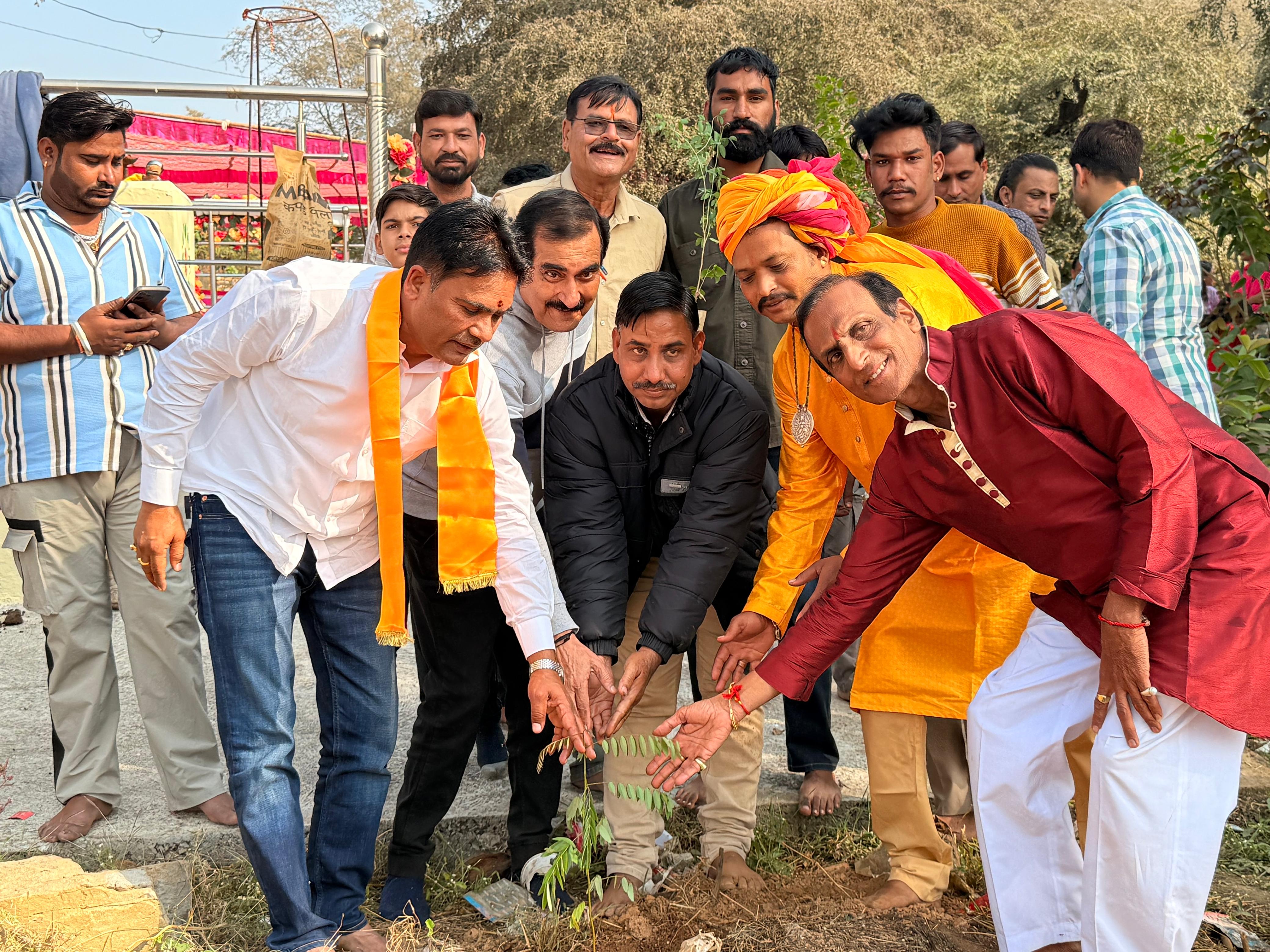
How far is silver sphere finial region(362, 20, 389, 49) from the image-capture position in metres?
5.32

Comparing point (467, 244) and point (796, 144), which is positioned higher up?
point (796, 144)

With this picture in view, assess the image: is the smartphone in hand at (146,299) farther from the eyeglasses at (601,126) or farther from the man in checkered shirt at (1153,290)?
the man in checkered shirt at (1153,290)

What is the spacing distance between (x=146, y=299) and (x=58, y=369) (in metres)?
0.40

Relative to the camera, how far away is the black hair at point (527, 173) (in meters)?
5.47

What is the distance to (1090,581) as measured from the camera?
266 cm

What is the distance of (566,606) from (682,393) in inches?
30.1

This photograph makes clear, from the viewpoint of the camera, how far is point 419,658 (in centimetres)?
350

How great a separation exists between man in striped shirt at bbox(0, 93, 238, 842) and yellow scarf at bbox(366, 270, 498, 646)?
48.2 inches

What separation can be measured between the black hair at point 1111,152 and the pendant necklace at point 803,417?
2077mm

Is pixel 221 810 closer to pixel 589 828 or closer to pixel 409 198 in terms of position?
pixel 589 828

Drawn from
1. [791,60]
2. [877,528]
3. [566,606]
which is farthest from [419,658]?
[791,60]

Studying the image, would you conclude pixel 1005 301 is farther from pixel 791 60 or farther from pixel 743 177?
pixel 791 60

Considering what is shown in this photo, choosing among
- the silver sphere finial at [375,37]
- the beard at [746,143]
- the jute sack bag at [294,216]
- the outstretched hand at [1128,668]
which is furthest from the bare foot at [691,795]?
the silver sphere finial at [375,37]

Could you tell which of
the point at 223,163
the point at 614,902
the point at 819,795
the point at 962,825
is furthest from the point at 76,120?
the point at 223,163
